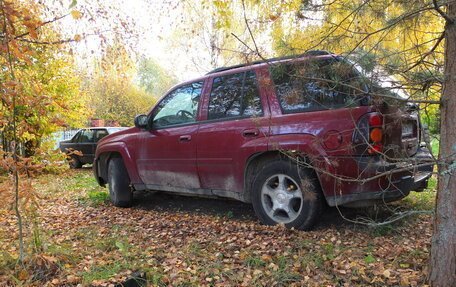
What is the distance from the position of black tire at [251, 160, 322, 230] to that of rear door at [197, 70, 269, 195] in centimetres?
27

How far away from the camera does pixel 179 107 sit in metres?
4.71

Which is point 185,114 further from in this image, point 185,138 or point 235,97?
point 235,97

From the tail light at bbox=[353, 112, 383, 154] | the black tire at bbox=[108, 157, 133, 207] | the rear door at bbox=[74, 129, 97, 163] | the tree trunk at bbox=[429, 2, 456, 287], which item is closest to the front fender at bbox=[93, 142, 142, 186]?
the black tire at bbox=[108, 157, 133, 207]

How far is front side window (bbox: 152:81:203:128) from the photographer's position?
4516mm

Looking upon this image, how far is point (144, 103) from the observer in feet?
80.8

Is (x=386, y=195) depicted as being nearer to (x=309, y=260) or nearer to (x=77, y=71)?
(x=309, y=260)

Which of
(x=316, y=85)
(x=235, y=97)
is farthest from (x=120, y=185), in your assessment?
(x=316, y=85)

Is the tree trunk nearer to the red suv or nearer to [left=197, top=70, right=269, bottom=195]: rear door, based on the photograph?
the red suv

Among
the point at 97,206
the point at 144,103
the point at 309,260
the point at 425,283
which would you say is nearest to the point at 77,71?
the point at 97,206

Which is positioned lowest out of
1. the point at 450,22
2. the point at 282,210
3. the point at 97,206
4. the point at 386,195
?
the point at 97,206

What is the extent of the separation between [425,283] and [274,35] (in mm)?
2772

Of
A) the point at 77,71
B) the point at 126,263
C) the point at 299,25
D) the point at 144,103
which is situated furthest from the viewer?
the point at 144,103

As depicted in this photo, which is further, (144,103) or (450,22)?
(144,103)

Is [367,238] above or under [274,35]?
under
